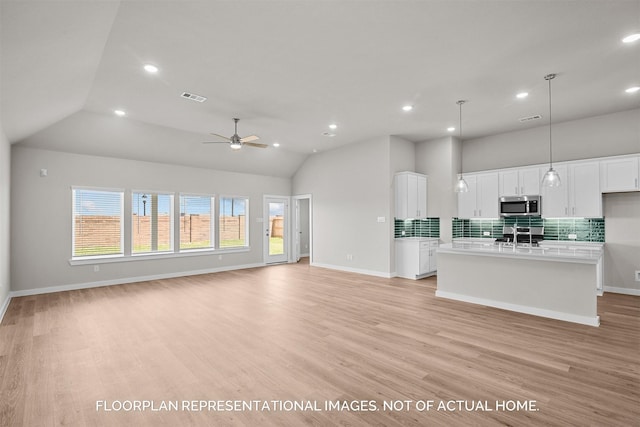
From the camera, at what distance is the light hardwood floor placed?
2191mm

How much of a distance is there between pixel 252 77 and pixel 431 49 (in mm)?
2263

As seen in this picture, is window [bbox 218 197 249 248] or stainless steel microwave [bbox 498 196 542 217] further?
window [bbox 218 197 249 248]

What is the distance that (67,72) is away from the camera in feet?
11.3

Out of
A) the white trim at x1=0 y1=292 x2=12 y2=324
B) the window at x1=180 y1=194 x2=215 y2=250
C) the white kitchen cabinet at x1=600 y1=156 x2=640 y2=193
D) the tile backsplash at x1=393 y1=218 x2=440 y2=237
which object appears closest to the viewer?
the white trim at x1=0 y1=292 x2=12 y2=324

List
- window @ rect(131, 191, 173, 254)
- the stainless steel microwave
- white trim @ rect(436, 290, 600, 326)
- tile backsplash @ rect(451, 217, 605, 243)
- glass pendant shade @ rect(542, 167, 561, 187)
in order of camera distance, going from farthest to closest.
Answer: window @ rect(131, 191, 173, 254) < the stainless steel microwave < tile backsplash @ rect(451, 217, 605, 243) < glass pendant shade @ rect(542, 167, 561, 187) < white trim @ rect(436, 290, 600, 326)

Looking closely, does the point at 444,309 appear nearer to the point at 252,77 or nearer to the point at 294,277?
the point at 294,277

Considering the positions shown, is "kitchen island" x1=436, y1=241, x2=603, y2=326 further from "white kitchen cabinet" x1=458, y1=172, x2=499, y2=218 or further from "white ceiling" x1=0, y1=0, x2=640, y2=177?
"white ceiling" x1=0, y1=0, x2=640, y2=177

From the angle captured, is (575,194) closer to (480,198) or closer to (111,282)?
(480,198)

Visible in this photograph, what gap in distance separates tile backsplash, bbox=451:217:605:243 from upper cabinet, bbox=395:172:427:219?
3.09 ft

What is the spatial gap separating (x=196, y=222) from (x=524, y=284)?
23.5ft

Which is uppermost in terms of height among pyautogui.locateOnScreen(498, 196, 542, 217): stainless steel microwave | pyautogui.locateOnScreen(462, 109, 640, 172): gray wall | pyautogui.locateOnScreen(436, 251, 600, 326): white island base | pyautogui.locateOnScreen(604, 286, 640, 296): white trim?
pyautogui.locateOnScreen(462, 109, 640, 172): gray wall

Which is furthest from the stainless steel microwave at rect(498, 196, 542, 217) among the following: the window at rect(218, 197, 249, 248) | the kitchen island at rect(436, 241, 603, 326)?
the window at rect(218, 197, 249, 248)

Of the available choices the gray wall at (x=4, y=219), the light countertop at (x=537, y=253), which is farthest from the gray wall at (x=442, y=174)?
the gray wall at (x=4, y=219)

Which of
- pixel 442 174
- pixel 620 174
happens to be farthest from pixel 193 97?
pixel 620 174
